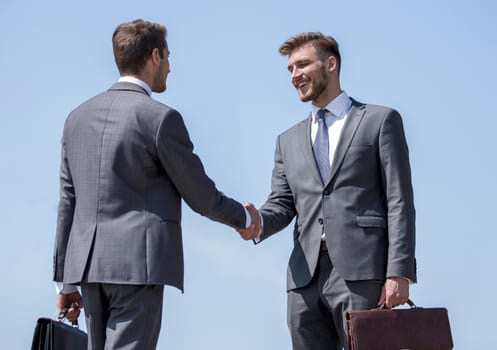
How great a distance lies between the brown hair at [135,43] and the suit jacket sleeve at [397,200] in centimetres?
154

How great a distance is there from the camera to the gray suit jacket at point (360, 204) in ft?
18.2

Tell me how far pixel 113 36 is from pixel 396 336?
242cm

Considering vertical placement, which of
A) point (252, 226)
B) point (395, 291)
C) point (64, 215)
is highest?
point (64, 215)

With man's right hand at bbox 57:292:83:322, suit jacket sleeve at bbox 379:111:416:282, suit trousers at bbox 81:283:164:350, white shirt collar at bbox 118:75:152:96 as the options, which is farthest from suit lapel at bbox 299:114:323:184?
man's right hand at bbox 57:292:83:322

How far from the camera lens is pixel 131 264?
4.88m

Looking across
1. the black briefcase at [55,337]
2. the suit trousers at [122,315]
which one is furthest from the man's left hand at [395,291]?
the black briefcase at [55,337]

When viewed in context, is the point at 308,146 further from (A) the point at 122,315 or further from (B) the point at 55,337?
(B) the point at 55,337

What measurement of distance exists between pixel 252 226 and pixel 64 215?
1.26 metres

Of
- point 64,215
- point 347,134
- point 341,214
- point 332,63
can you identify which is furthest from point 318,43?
point 64,215

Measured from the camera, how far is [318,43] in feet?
20.3

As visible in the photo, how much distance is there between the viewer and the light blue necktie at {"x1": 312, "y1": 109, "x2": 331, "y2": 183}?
5.89m

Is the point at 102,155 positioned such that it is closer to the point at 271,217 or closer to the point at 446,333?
the point at 271,217

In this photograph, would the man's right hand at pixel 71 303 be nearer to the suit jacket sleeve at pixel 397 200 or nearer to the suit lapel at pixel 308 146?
the suit lapel at pixel 308 146

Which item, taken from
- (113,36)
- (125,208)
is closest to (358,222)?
(125,208)
